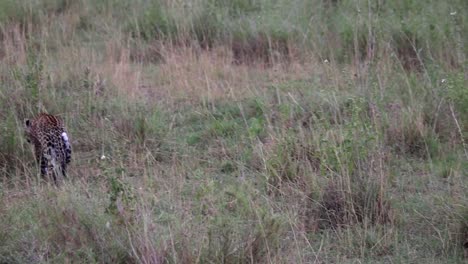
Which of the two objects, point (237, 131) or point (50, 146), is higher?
point (50, 146)

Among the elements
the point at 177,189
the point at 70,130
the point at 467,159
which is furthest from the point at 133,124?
the point at 467,159

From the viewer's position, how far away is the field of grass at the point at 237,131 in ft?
15.1

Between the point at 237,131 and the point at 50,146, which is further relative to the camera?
the point at 237,131

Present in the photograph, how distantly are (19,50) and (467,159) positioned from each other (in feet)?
15.1

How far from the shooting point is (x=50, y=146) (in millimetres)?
5805

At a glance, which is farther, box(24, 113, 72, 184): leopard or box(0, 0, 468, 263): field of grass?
box(24, 113, 72, 184): leopard

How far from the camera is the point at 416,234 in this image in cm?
501

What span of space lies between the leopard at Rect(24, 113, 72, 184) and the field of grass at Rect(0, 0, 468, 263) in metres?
Result: 0.12

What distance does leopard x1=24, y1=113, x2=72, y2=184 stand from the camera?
5.74 m

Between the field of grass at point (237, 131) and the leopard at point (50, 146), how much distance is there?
0.12 meters

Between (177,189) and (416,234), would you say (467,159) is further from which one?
(177,189)

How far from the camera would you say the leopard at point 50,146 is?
574 cm

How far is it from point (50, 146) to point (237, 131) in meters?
1.59

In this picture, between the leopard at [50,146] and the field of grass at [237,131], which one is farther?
the leopard at [50,146]
